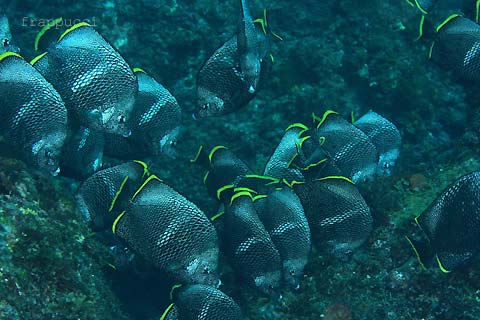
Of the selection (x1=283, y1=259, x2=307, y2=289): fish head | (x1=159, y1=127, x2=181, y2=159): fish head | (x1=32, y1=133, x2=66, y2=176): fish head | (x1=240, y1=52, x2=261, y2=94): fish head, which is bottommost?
(x1=283, y1=259, x2=307, y2=289): fish head

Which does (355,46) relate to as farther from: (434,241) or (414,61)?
(434,241)

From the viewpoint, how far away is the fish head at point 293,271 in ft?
12.1

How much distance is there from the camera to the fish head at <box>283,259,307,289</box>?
369 cm

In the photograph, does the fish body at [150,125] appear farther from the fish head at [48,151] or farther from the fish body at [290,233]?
the fish body at [290,233]

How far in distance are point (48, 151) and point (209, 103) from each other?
4.72 ft

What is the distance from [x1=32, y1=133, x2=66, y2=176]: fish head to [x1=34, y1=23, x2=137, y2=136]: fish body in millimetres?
304

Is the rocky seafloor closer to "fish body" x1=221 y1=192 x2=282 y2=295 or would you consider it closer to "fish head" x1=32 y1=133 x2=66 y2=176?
"fish head" x1=32 y1=133 x2=66 y2=176

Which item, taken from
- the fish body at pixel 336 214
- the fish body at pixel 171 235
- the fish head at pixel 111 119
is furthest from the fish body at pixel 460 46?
the fish head at pixel 111 119

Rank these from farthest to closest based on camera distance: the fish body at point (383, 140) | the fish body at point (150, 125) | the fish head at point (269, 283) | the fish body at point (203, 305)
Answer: the fish body at point (383, 140), the fish body at point (150, 125), the fish head at point (269, 283), the fish body at point (203, 305)

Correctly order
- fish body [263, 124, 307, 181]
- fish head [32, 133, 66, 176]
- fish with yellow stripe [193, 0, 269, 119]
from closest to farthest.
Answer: fish head [32, 133, 66, 176] < fish with yellow stripe [193, 0, 269, 119] < fish body [263, 124, 307, 181]

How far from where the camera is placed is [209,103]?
13.3 ft

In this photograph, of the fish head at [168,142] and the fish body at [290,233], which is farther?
the fish head at [168,142]

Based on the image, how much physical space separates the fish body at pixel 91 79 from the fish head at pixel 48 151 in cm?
30

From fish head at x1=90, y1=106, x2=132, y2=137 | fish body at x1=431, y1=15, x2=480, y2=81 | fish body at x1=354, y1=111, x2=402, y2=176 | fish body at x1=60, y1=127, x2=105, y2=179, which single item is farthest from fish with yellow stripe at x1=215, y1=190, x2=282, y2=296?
fish body at x1=431, y1=15, x2=480, y2=81
